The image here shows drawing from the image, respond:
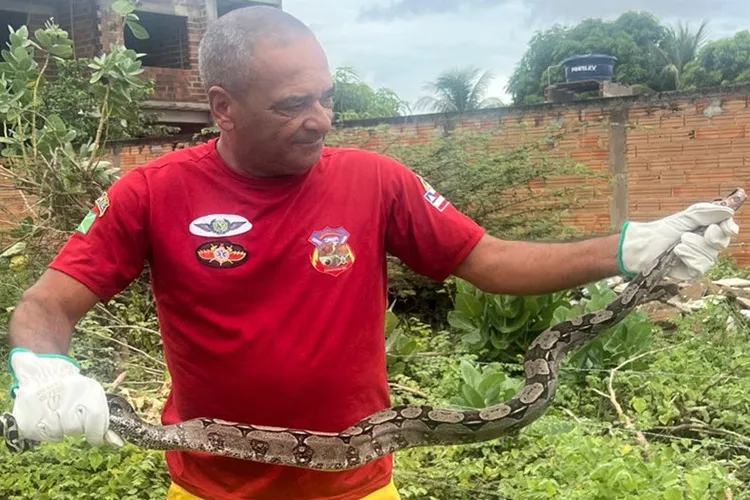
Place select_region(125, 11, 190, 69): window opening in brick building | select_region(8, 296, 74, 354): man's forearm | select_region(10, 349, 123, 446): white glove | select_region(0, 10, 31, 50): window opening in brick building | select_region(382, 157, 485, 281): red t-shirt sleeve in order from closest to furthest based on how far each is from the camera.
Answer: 1. select_region(10, 349, 123, 446): white glove
2. select_region(8, 296, 74, 354): man's forearm
3. select_region(382, 157, 485, 281): red t-shirt sleeve
4. select_region(0, 10, 31, 50): window opening in brick building
5. select_region(125, 11, 190, 69): window opening in brick building

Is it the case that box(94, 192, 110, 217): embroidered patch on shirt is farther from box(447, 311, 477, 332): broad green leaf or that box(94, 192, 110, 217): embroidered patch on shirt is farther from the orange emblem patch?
box(447, 311, 477, 332): broad green leaf

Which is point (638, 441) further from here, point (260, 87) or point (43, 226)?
point (43, 226)

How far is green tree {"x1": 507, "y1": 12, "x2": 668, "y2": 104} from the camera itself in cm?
3431

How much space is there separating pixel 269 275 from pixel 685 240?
118cm

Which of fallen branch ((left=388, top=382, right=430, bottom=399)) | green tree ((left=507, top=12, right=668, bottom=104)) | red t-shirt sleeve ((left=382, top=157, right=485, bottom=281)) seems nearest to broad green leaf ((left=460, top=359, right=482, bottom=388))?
fallen branch ((left=388, top=382, right=430, bottom=399))

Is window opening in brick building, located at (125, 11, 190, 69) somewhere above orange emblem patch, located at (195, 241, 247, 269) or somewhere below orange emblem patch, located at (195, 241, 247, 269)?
above

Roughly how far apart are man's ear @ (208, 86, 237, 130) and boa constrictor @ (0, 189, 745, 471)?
863mm

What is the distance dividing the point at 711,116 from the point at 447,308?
4343 millimetres

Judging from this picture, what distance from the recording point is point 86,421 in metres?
2.11

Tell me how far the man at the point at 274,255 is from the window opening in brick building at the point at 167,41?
16597mm

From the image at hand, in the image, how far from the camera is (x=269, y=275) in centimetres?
237

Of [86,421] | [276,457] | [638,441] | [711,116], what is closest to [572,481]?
[638,441]

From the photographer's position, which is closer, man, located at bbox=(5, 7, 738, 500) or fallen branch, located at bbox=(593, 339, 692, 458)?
man, located at bbox=(5, 7, 738, 500)

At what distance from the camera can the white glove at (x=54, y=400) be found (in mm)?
2084
